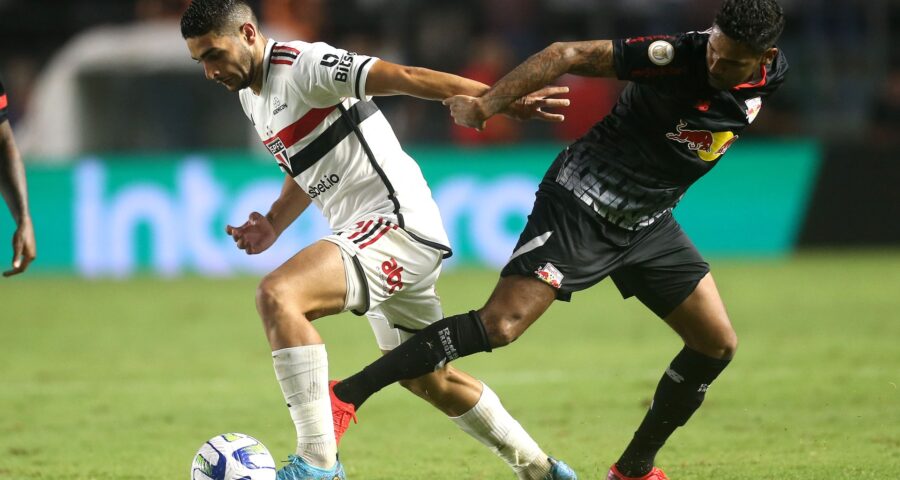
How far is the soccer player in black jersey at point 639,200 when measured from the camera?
16.8 ft

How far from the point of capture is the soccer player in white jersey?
5082 millimetres

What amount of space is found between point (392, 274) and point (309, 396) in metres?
0.63

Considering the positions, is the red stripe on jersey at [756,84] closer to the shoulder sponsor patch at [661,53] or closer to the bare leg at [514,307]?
the shoulder sponsor patch at [661,53]

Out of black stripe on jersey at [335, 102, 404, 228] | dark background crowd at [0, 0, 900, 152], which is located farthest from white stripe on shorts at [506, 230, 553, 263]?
dark background crowd at [0, 0, 900, 152]

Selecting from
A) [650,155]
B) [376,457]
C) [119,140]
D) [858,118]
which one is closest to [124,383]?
[376,457]

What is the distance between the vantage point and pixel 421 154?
16188mm

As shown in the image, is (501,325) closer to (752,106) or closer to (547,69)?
(547,69)

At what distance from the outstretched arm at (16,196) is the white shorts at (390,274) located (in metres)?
1.76

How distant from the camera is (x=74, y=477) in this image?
19.3 feet

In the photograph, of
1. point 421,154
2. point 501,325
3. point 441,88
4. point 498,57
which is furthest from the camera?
point 498,57

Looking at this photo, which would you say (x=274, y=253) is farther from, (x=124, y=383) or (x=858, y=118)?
(x=858, y=118)

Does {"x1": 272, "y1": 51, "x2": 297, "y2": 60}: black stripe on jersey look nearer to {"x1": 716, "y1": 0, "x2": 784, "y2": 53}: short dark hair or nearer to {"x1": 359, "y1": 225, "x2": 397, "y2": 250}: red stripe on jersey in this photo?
{"x1": 359, "y1": 225, "x2": 397, "y2": 250}: red stripe on jersey

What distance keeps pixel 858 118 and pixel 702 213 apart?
2447 mm

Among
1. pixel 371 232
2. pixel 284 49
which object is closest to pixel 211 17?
pixel 284 49
